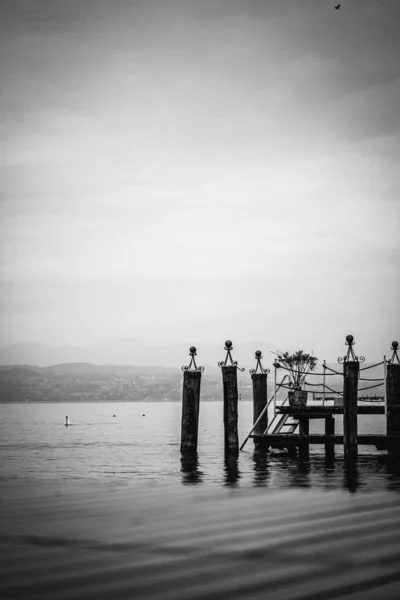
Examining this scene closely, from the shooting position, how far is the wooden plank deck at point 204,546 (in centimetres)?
886

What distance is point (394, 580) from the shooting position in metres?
9.11

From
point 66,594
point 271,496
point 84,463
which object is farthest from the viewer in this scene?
point 84,463

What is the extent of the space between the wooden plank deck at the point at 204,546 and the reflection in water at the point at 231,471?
3.50 m

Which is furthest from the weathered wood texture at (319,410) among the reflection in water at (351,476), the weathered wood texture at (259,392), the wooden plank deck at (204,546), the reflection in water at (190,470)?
the wooden plank deck at (204,546)

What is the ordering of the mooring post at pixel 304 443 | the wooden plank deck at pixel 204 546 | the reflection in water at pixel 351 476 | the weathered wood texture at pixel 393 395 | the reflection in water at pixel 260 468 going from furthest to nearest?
the mooring post at pixel 304 443 → the weathered wood texture at pixel 393 395 → the reflection in water at pixel 260 468 → the reflection in water at pixel 351 476 → the wooden plank deck at pixel 204 546

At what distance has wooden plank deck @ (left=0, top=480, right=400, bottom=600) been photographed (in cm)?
886

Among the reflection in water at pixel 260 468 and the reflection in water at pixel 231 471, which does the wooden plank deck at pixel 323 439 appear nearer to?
the reflection in water at pixel 260 468

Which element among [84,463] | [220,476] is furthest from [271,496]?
[84,463]

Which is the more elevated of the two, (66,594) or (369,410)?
(369,410)

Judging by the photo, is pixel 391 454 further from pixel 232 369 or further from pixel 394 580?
pixel 394 580

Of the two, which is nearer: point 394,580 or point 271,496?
point 394,580

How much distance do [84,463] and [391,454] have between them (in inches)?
584

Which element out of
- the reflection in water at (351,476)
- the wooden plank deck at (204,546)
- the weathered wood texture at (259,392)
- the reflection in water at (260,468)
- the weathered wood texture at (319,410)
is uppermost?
the weathered wood texture at (259,392)

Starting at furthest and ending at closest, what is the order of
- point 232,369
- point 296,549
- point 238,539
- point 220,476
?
1. point 232,369
2. point 220,476
3. point 238,539
4. point 296,549
